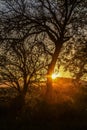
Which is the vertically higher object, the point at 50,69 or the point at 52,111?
the point at 50,69

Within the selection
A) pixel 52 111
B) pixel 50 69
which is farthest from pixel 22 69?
pixel 52 111

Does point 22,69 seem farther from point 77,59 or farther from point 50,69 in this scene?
point 77,59

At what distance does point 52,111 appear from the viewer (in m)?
23.8

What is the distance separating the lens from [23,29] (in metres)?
25.5

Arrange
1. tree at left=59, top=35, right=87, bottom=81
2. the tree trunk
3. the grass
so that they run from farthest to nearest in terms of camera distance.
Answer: the tree trunk, tree at left=59, top=35, right=87, bottom=81, the grass

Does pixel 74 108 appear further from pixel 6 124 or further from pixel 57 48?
pixel 6 124

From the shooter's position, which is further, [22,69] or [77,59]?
[22,69]

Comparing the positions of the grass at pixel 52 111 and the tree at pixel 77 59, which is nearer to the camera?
the grass at pixel 52 111

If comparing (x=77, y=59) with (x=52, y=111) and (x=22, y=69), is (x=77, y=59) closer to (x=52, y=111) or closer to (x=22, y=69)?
(x=52, y=111)

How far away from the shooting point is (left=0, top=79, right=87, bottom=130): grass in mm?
19109

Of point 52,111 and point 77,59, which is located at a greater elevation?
point 77,59

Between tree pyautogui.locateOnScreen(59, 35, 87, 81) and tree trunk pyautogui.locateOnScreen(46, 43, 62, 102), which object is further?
tree trunk pyautogui.locateOnScreen(46, 43, 62, 102)

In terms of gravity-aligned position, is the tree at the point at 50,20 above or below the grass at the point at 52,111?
above

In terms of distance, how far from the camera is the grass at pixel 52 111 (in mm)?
19109
